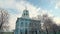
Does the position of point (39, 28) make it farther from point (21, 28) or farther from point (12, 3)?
point (12, 3)

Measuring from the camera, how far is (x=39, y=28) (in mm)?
4938

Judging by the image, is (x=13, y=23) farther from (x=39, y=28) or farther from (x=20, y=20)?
(x=39, y=28)

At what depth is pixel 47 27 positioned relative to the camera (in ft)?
16.4

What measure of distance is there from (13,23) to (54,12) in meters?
1.04

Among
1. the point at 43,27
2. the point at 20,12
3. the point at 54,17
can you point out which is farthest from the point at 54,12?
the point at 20,12

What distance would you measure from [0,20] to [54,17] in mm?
1314

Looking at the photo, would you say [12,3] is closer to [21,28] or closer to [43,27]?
[21,28]

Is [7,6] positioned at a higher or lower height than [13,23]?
higher

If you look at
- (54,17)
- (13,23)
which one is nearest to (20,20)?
(13,23)

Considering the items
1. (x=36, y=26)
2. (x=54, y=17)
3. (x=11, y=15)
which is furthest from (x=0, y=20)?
(x=54, y=17)

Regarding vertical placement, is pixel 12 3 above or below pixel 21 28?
above

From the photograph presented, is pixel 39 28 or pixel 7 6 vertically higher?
pixel 7 6

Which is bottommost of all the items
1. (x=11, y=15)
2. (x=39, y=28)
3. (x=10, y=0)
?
(x=39, y=28)

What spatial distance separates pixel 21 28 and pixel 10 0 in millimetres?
730
